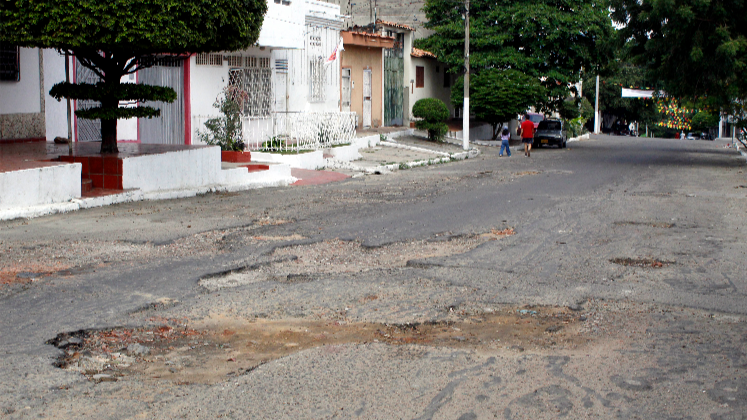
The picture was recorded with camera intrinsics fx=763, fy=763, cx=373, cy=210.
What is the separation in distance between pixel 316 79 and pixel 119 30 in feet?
46.9

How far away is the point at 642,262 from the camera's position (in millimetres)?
8273

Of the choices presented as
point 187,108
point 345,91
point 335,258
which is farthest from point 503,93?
point 335,258

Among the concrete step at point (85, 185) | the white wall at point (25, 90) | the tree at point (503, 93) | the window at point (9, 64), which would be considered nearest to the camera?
the concrete step at point (85, 185)

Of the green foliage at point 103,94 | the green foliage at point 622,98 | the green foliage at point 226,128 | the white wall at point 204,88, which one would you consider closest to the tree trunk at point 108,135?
the green foliage at point 103,94

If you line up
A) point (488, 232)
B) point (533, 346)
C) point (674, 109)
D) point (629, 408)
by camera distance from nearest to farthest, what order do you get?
1. point (629, 408)
2. point (533, 346)
3. point (488, 232)
4. point (674, 109)

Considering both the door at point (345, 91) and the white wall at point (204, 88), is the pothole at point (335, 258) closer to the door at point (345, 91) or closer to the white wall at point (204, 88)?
the white wall at point (204, 88)

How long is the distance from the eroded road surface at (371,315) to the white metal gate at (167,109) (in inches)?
316

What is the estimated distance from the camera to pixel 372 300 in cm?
655

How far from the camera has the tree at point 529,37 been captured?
34312 mm

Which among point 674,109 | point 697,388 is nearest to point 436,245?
point 697,388

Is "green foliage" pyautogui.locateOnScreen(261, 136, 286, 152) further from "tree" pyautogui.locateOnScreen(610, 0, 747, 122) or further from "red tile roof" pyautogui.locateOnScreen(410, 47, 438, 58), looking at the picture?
"red tile roof" pyautogui.locateOnScreen(410, 47, 438, 58)

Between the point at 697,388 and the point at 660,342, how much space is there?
0.91 metres

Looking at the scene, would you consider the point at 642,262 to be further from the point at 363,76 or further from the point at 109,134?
the point at 363,76

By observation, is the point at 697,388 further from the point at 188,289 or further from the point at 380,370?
the point at 188,289
